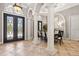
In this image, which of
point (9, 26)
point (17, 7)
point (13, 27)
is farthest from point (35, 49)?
point (17, 7)

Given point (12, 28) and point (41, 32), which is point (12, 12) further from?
point (41, 32)

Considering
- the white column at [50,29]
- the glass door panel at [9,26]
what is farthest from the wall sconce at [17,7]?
the white column at [50,29]

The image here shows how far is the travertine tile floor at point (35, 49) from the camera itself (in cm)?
236

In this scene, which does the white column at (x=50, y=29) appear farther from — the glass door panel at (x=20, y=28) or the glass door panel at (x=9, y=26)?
the glass door panel at (x=9, y=26)

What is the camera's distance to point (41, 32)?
252cm

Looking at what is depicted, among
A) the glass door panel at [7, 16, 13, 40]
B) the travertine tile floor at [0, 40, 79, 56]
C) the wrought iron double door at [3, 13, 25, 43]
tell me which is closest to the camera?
the travertine tile floor at [0, 40, 79, 56]

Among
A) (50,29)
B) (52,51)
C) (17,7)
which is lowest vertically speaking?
(52,51)

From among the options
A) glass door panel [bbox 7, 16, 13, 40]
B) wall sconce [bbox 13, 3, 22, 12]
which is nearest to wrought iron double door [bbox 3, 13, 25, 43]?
glass door panel [bbox 7, 16, 13, 40]

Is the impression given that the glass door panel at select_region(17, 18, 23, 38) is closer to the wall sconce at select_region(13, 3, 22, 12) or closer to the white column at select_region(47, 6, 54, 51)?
the wall sconce at select_region(13, 3, 22, 12)

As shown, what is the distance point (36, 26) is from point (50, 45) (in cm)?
50

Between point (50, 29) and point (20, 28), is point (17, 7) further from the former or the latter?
point (50, 29)

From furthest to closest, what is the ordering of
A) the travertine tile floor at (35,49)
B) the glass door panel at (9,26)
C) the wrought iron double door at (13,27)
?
the glass door panel at (9,26)
the wrought iron double door at (13,27)
the travertine tile floor at (35,49)

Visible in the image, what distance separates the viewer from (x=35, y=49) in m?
2.44

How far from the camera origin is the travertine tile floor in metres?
2.36
